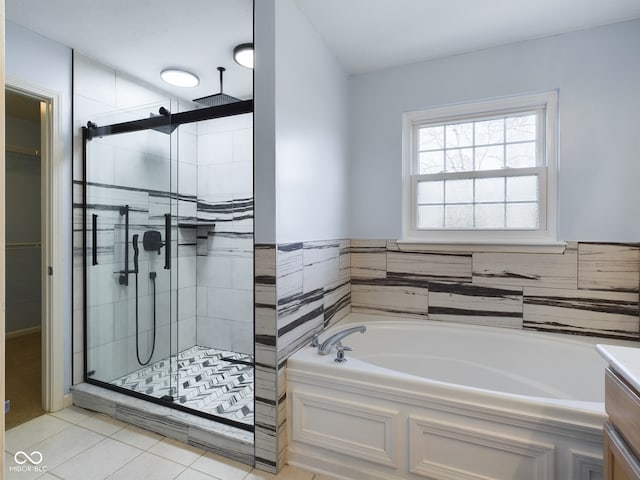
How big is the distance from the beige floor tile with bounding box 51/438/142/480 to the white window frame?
219cm

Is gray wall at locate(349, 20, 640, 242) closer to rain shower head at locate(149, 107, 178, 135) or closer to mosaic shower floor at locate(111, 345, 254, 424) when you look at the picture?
rain shower head at locate(149, 107, 178, 135)

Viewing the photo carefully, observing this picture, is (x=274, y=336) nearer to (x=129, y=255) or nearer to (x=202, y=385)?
(x=202, y=385)

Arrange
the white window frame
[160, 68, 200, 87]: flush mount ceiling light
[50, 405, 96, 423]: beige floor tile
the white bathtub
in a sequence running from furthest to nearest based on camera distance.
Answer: [160, 68, 200, 87]: flush mount ceiling light
the white window frame
[50, 405, 96, 423]: beige floor tile
the white bathtub

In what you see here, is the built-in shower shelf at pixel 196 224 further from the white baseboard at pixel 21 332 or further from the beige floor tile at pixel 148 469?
the white baseboard at pixel 21 332

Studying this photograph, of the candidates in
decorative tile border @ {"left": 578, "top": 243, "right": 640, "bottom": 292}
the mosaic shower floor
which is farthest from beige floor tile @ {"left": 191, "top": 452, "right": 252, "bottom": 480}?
decorative tile border @ {"left": 578, "top": 243, "right": 640, "bottom": 292}

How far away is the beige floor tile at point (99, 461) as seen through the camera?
163 centimetres

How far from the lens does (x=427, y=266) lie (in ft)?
8.23

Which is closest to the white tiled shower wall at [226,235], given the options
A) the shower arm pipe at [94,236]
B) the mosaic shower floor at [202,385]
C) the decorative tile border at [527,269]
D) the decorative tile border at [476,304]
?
the mosaic shower floor at [202,385]

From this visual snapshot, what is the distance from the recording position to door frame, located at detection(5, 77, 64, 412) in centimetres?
219

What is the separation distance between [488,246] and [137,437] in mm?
2546

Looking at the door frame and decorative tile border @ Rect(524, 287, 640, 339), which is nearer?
decorative tile border @ Rect(524, 287, 640, 339)

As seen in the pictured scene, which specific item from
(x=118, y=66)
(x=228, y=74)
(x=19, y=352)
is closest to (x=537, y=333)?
(x=228, y=74)

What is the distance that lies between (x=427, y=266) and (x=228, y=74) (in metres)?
2.13

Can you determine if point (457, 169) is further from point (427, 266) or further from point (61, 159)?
point (61, 159)
